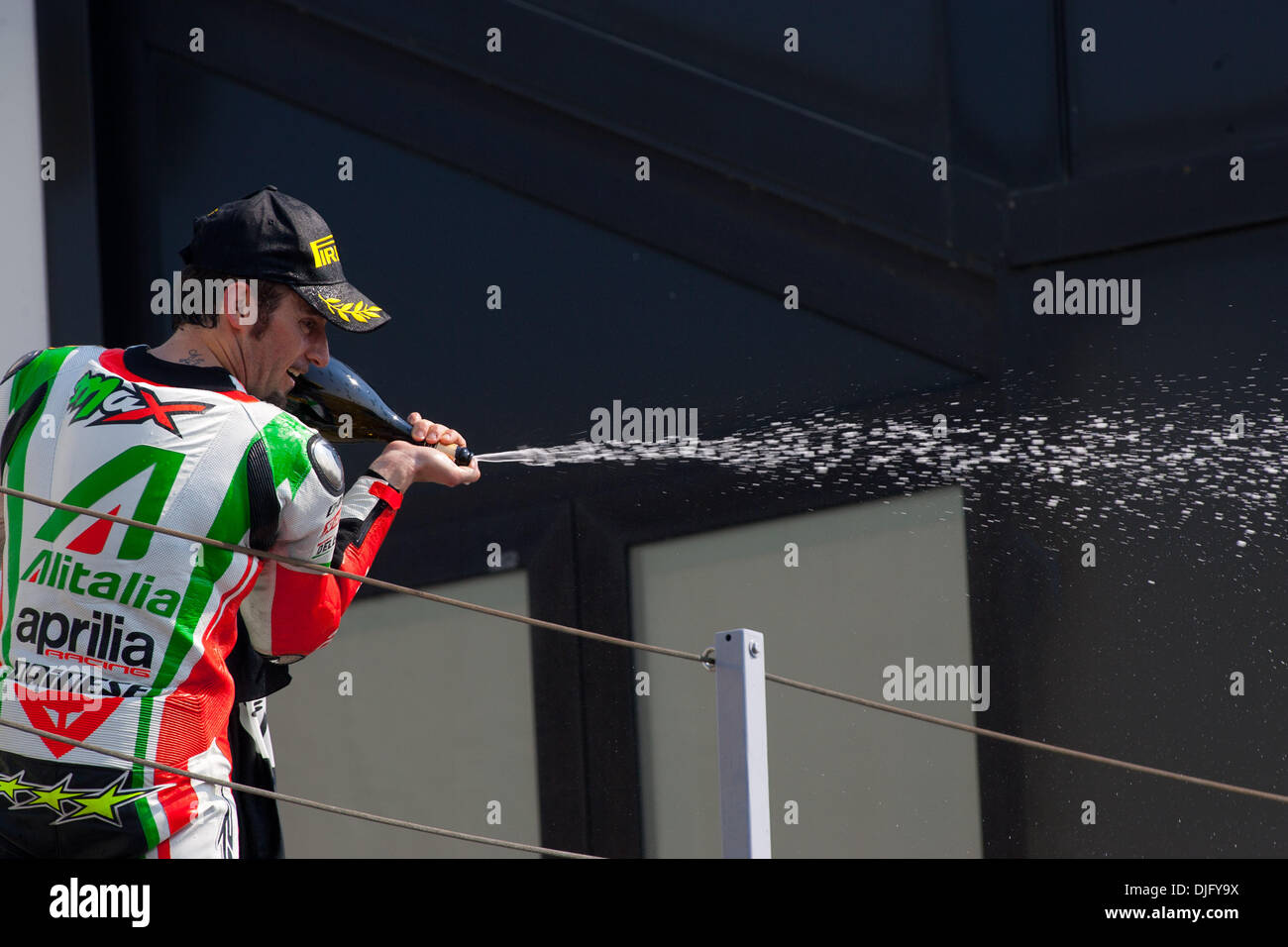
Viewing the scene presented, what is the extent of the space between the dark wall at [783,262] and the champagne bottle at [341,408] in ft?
4.14

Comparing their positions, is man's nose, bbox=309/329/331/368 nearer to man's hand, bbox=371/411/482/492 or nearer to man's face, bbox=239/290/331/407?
man's face, bbox=239/290/331/407

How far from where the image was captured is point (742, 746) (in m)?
2.14

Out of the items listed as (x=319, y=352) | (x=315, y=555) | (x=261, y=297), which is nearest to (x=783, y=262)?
(x=319, y=352)

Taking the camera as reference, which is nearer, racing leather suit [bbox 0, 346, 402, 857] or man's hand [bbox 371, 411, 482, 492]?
racing leather suit [bbox 0, 346, 402, 857]

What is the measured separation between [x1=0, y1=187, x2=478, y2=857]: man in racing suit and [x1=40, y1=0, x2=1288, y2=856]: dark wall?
7.05 ft

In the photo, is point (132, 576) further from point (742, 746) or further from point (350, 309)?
point (742, 746)

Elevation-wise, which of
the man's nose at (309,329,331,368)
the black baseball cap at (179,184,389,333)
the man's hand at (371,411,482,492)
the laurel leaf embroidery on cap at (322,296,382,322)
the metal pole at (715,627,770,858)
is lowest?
the metal pole at (715,627,770,858)

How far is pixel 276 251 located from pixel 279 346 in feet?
0.45

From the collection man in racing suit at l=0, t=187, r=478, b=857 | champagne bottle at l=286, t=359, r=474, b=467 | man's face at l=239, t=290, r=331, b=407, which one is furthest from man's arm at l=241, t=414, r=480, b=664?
champagne bottle at l=286, t=359, r=474, b=467

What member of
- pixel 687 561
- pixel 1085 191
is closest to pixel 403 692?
pixel 687 561

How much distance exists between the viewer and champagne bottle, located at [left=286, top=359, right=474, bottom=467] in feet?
11.3

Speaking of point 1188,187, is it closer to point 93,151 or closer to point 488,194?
point 488,194

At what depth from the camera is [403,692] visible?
489cm

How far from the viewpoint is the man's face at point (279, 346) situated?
251 centimetres
